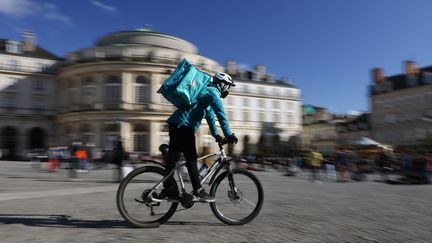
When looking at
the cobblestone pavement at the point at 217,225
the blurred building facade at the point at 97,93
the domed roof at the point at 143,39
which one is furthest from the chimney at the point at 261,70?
the cobblestone pavement at the point at 217,225

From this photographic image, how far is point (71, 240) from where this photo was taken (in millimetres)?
4449

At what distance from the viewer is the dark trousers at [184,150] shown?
546 cm

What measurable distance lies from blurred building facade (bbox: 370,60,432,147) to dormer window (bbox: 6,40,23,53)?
201ft

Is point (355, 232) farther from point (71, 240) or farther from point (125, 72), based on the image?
point (125, 72)

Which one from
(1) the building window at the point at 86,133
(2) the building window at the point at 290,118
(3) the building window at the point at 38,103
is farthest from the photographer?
(2) the building window at the point at 290,118

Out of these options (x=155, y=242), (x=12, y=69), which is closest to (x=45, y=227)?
A: (x=155, y=242)

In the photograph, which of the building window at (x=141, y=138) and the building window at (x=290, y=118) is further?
the building window at (x=290, y=118)

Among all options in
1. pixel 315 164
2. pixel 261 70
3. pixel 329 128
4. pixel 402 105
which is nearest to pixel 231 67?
pixel 261 70

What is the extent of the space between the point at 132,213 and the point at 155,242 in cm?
100

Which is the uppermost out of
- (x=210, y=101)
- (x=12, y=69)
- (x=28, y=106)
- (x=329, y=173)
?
(x=12, y=69)

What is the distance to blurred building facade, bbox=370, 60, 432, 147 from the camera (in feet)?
226

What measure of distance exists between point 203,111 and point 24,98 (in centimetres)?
7011

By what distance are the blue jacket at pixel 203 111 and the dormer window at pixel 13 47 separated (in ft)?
239

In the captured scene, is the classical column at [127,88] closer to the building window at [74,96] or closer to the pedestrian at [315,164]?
the building window at [74,96]
